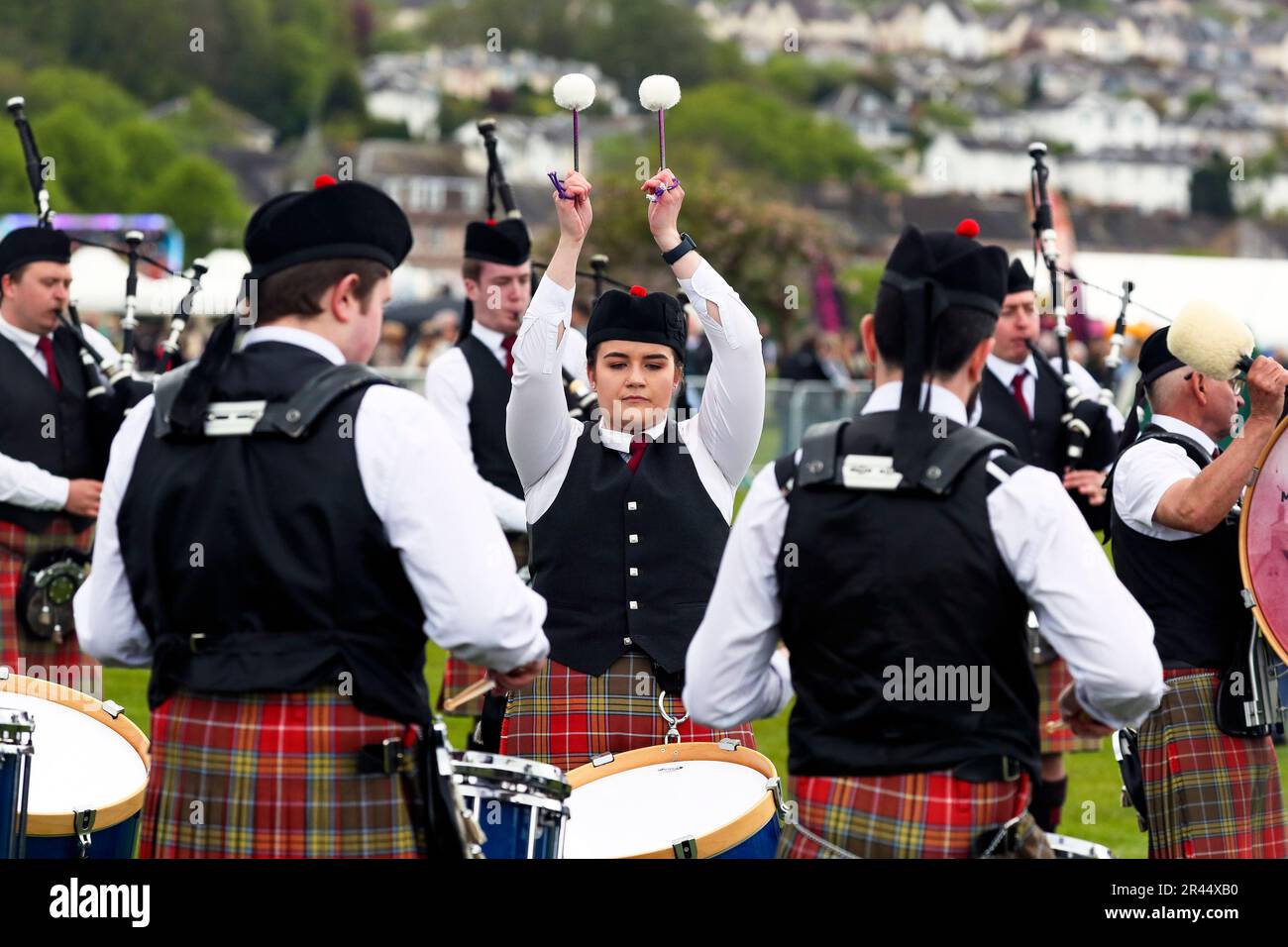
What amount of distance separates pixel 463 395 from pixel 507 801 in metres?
2.79

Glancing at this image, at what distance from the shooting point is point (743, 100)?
102m

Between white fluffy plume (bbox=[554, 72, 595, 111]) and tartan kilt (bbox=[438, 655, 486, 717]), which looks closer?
white fluffy plume (bbox=[554, 72, 595, 111])

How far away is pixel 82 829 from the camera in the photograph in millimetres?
3863

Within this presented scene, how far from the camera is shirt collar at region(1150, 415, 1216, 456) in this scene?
4.18m

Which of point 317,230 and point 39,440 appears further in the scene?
point 39,440

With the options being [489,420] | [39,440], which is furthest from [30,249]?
[489,420]

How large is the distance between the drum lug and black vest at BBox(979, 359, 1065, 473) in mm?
3211

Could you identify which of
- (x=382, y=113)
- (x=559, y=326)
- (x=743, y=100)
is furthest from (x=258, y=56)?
(x=559, y=326)

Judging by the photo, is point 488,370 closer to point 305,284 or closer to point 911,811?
point 305,284

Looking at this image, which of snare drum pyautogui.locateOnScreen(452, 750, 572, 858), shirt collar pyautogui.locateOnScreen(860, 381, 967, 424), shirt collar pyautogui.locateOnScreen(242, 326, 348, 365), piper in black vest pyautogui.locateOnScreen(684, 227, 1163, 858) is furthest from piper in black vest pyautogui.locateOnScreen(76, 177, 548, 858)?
shirt collar pyautogui.locateOnScreen(860, 381, 967, 424)

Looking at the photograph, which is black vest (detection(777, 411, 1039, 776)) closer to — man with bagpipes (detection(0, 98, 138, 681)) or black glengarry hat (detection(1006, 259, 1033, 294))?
black glengarry hat (detection(1006, 259, 1033, 294))

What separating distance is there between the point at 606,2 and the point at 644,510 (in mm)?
133918

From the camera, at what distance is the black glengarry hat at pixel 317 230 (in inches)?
123
